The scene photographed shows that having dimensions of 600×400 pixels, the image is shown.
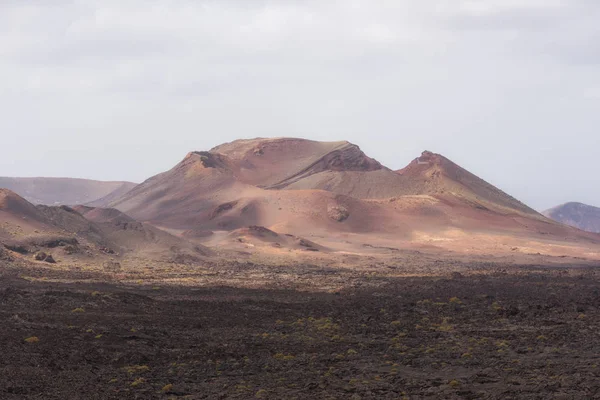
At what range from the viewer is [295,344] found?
23.9 m

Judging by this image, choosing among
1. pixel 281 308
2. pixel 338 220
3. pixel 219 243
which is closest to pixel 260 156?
pixel 338 220

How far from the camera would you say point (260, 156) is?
133000 millimetres

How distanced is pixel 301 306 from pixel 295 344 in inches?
394

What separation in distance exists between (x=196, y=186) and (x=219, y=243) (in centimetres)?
4266

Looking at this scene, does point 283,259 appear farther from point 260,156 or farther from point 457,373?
point 260,156

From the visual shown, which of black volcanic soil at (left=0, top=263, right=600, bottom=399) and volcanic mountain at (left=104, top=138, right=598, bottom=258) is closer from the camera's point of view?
black volcanic soil at (left=0, top=263, right=600, bottom=399)

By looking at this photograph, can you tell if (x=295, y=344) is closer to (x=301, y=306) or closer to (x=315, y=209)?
(x=301, y=306)

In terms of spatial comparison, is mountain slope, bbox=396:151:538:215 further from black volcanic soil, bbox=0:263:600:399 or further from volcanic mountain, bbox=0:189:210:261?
black volcanic soil, bbox=0:263:600:399

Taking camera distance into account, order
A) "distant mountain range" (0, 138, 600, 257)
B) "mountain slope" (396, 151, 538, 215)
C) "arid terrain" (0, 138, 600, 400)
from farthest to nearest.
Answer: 1. "mountain slope" (396, 151, 538, 215)
2. "distant mountain range" (0, 138, 600, 257)
3. "arid terrain" (0, 138, 600, 400)

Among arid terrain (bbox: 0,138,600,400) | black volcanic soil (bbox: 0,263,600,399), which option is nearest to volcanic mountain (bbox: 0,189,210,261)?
arid terrain (bbox: 0,138,600,400)

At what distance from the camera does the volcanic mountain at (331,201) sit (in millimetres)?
91625

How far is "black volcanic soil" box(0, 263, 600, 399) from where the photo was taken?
17406mm

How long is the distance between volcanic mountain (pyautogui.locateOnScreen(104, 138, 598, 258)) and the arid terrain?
0.52 m

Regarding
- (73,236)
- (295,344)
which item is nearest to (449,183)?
(73,236)
